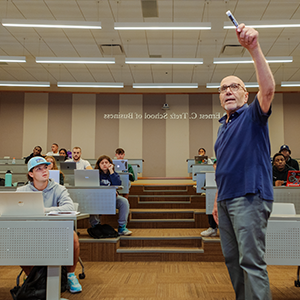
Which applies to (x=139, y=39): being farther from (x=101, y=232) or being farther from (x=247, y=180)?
(x=247, y=180)

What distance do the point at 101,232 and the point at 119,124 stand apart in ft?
24.7

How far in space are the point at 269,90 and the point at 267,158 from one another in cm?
33

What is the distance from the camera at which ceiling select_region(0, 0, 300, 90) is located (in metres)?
5.70

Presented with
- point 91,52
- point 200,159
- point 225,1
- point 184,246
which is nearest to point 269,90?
point 184,246

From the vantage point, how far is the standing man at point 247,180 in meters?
1.33

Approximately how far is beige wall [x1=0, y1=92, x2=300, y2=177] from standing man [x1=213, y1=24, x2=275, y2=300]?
942 cm

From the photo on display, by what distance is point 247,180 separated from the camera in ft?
4.64

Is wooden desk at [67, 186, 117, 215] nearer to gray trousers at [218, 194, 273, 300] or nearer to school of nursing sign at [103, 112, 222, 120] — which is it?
gray trousers at [218, 194, 273, 300]

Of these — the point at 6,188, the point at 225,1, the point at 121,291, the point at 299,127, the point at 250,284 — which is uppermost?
the point at 225,1

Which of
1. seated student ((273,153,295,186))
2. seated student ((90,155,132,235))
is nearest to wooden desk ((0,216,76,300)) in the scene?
seated student ((90,155,132,235))

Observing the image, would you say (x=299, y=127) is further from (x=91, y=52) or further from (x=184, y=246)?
(x=184, y=246)

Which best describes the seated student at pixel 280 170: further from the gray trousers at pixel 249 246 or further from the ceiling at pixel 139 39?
the gray trousers at pixel 249 246

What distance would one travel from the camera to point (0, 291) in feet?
8.84

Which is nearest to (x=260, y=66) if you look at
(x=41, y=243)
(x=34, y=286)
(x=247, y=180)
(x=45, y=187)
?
(x=247, y=180)
